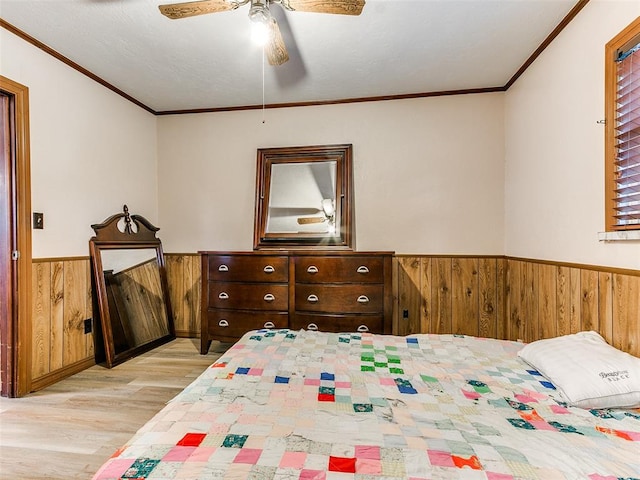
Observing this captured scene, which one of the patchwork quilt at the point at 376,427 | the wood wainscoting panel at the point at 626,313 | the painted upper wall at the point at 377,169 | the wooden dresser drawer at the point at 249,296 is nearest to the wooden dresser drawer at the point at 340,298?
the wooden dresser drawer at the point at 249,296

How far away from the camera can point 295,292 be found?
113 inches

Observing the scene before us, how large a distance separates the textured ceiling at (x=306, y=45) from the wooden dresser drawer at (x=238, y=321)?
2046 millimetres

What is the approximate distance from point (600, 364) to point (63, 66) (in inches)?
151

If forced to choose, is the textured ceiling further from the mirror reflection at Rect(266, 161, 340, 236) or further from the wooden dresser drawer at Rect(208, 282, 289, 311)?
the wooden dresser drawer at Rect(208, 282, 289, 311)

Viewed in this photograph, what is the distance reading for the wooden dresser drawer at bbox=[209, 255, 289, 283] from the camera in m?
2.89

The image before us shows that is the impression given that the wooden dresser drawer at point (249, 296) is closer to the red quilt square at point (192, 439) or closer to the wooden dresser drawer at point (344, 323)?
the wooden dresser drawer at point (344, 323)

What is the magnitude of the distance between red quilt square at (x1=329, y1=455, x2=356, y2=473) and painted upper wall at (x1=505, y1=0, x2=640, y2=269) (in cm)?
160

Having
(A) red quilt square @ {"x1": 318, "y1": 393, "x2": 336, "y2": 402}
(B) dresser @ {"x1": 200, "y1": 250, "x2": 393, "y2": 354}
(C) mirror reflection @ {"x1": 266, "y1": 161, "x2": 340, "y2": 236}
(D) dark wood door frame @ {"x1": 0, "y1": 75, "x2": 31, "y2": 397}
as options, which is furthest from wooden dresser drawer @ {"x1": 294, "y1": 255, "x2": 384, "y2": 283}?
(D) dark wood door frame @ {"x1": 0, "y1": 75, "x2": 31, "y2": 397}

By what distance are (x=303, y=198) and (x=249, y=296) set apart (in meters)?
1.11

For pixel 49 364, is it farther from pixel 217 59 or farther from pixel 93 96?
pixel 217 59

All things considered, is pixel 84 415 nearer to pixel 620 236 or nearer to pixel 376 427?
pixel 376 427

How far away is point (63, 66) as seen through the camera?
2.61 metres

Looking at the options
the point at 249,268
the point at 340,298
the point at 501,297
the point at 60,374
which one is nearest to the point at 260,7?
the point at 249,268

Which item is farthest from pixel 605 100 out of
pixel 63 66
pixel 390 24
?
pixel 63 66
